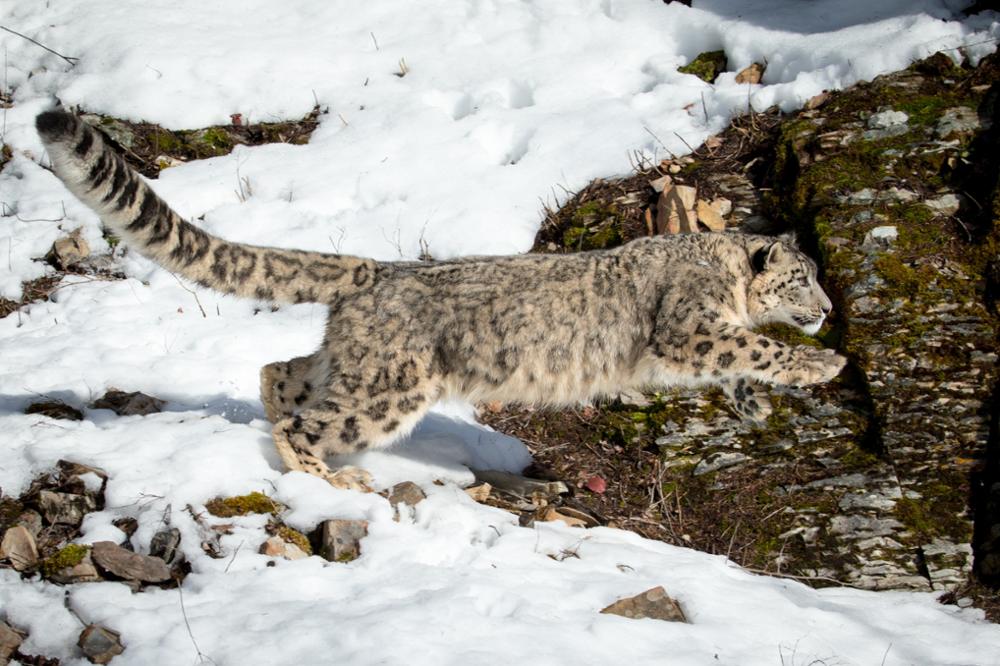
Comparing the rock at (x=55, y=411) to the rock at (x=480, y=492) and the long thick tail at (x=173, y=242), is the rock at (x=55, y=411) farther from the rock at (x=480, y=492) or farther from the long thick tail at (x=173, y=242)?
the rock at (x=480, y=492)

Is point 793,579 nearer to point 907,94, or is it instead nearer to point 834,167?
point 834,167

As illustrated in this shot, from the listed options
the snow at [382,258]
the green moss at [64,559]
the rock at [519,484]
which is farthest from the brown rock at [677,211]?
the green moss at [64,559]

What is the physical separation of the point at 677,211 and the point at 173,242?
533 cm

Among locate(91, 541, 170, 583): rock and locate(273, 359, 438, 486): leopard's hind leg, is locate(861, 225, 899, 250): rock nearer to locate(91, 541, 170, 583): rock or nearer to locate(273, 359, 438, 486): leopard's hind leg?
locate(273, 359, 438, 486): leopard's hind leg

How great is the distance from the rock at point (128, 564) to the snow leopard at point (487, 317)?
1514mm

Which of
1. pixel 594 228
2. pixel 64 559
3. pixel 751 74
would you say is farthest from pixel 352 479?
pixel 751 74

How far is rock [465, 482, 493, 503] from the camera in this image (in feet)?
24.9

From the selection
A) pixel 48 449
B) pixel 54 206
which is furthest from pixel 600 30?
pixel 48 449

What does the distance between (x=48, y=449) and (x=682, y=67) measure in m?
9.42

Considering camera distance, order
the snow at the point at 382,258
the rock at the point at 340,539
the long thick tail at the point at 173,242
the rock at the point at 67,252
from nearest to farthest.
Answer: the snow at the point at 382,258 → the rock at the point at 340,539 → the long thick tail at the point at 173,242 → the rock at the point at 67,252

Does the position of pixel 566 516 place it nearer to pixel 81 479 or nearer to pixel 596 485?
pixel 596 485

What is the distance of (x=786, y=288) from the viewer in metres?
8.26

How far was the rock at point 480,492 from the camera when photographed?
7.60 meters

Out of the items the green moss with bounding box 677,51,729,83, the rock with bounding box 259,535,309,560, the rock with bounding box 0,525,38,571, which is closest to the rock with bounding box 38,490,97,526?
the rock with bounding box 0,525,38,571
